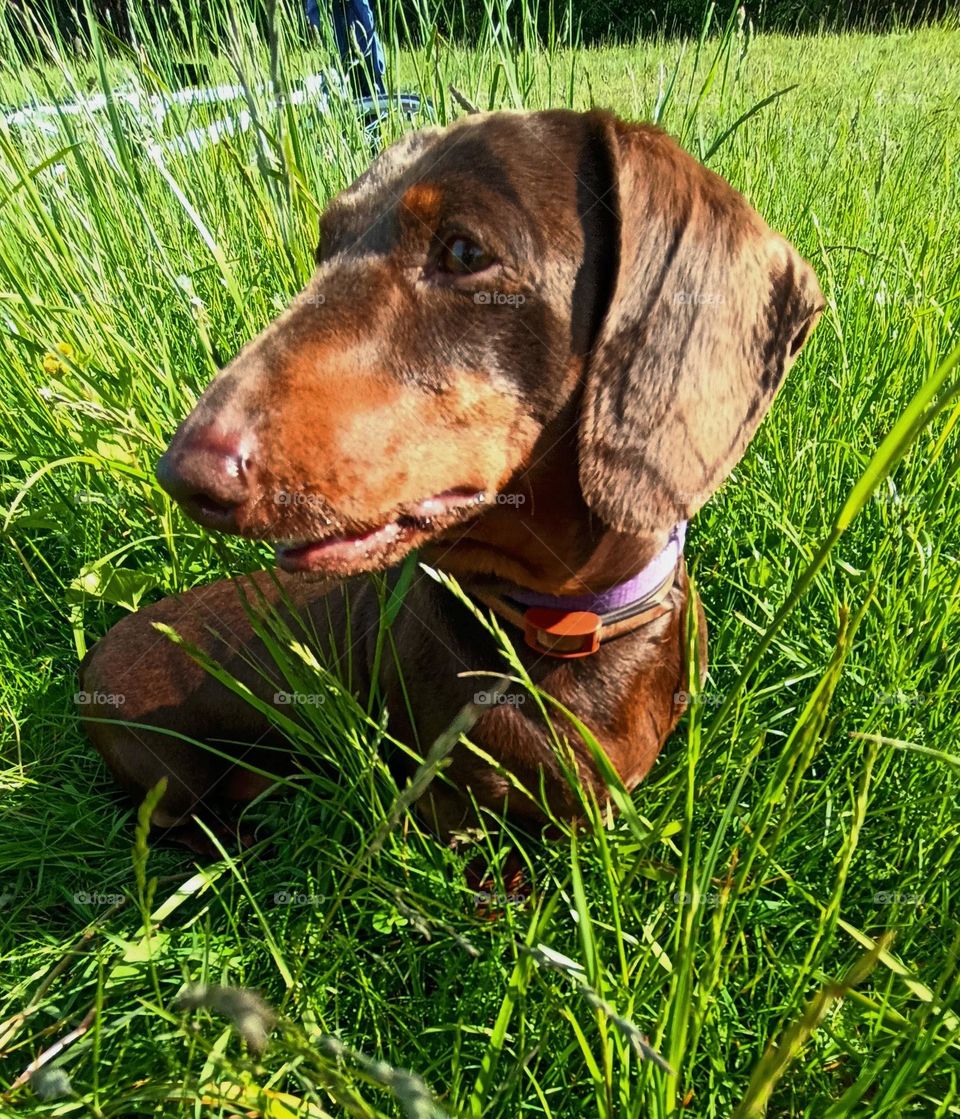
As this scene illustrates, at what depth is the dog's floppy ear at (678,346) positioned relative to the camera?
4.28 ft

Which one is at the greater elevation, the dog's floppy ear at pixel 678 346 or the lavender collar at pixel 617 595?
the dog's floppy ear at pixel 678 346

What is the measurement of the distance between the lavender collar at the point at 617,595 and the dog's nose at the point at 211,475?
0.64 m

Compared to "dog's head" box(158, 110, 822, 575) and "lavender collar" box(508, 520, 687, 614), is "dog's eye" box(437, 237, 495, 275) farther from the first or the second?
"lavender collar" box(508, 520, 687, 614)

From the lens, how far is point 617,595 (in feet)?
5.15

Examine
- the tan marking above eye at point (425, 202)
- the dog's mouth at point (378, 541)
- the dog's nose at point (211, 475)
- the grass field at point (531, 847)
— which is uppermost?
the tan marking above eye at point (425, 202)

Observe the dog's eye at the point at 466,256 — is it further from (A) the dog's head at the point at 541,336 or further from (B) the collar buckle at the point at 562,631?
(B) the collar buckle at the point at 562,631

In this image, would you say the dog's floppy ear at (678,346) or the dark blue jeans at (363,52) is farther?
the dark blue jeans at (363,52)

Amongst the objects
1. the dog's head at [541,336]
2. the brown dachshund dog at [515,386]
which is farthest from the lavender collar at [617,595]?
the dog's head at [541,336]

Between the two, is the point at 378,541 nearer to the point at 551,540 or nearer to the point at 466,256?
the point at 551,540

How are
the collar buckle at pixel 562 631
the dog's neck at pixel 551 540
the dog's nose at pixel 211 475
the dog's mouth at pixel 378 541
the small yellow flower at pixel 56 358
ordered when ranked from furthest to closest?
the small yellow flower at pixel 56 358
the collar buckle at pixel 562 631
the dog's neck at pixel 551 540
the dog's mouth at pixel 378 541
the dog's nose at pixel 211 475

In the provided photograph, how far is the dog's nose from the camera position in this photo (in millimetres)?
1116

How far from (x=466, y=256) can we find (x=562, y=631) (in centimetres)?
68

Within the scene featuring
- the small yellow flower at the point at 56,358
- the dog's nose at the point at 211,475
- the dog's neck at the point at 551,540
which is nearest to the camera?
the dog's nose at the point at 211,475

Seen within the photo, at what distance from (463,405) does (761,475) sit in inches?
→ 43.4
